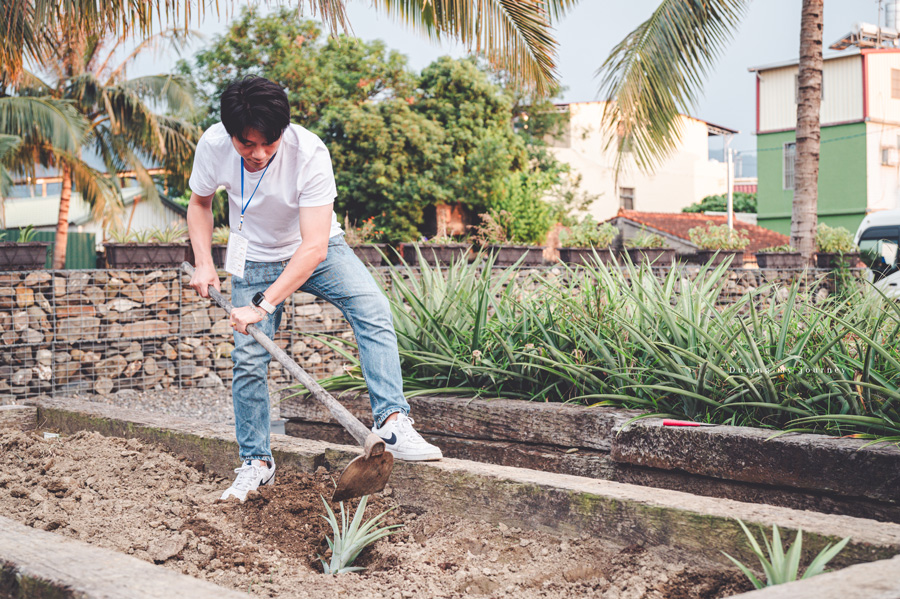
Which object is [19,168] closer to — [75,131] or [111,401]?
[75,131]

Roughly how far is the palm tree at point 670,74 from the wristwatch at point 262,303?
6149mm

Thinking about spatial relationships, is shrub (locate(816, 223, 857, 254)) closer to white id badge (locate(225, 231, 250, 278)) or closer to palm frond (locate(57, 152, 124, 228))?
white id badge (locate(225, 231, 250, 278))

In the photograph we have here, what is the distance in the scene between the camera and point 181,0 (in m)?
5.16

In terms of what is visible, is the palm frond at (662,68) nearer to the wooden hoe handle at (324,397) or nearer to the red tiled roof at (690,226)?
the wooden hoe handle at (324,397)

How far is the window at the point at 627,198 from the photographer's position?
1331 inches

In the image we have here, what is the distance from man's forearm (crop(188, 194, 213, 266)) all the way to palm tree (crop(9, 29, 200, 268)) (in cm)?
1401

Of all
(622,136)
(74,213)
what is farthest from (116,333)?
(74,213)

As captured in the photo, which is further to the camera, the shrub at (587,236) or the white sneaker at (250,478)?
the shrub at (587,236)

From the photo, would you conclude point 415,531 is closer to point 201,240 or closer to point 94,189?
point 201,240

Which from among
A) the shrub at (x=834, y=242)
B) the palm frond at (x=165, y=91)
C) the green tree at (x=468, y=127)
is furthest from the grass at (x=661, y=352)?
the green tree at (x=468, y=127)

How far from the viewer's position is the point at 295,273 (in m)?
2.54

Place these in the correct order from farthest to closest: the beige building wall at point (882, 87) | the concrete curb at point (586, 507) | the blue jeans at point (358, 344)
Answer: the beige building wall at point (882, 87)
the blue jeans at point (358, 344)
the concrete curb at point (586, 507)

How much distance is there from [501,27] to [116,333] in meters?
4.64

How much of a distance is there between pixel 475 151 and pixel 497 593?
19.2 m
